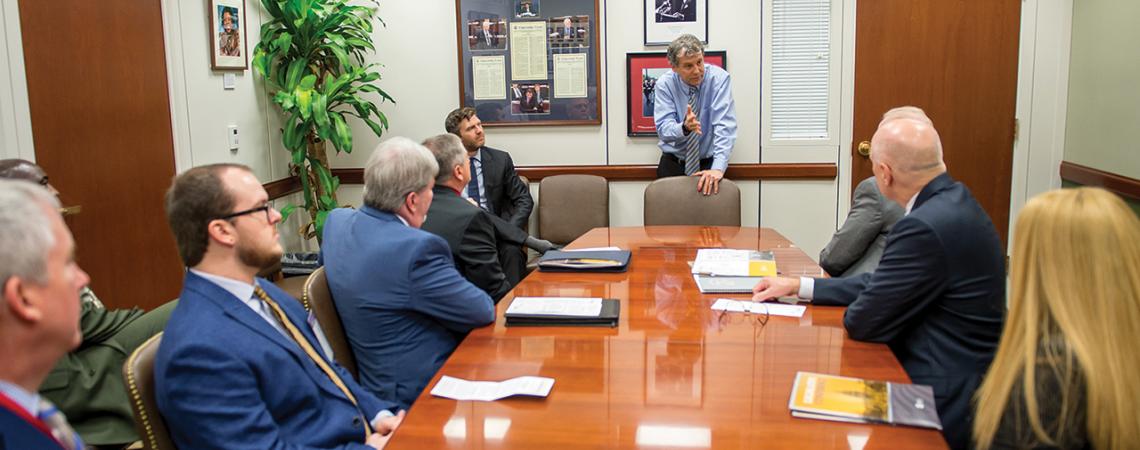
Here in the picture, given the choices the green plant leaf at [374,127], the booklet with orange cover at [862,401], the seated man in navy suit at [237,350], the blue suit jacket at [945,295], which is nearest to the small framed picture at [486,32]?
the green plant leaf at [374,127]

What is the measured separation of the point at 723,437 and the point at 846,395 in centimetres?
33

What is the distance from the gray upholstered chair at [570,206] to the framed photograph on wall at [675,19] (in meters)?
1.00

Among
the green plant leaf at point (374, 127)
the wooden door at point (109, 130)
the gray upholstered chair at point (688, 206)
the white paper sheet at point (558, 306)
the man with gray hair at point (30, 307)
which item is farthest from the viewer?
the green plant leaf at point (374, 127)

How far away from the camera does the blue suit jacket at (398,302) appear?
2.29 meters

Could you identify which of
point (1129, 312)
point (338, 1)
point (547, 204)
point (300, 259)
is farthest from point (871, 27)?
point (1129, 312)

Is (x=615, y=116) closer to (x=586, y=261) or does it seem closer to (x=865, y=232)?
(x=586, y=261)

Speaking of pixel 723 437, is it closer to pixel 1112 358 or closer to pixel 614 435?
pixel 614 435

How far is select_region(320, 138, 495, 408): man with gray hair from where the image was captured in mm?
2297

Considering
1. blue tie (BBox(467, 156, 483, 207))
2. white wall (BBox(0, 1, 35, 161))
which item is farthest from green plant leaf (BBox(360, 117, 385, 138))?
white wall (BBox(0, 1, 35, 161))

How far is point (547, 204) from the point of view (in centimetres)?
540

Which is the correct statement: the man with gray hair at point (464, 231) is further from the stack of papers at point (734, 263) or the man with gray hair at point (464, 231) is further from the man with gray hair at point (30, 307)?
the man with gray hair at point (30, 307)

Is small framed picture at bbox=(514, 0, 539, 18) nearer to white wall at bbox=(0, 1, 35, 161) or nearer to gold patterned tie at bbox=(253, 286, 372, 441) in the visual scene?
white wall at bbox=(0, 1, 35, 161)

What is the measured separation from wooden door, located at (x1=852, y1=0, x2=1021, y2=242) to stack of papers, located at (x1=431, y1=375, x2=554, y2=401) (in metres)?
4.01

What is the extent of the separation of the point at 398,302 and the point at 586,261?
1.04m
